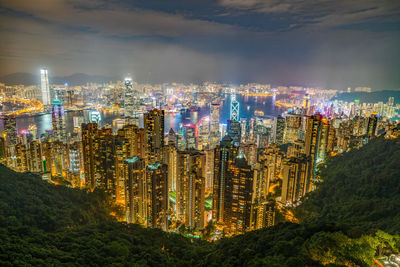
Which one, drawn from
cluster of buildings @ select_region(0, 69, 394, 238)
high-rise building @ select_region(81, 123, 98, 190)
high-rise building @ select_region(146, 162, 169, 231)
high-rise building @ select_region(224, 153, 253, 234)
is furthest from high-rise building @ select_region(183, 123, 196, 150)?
high-rise building @ select_region(146, 162, 169, 231)

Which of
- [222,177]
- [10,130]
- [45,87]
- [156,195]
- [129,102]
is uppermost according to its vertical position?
[45,87]

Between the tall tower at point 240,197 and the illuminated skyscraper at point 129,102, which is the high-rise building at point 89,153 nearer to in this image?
the tall tower at point 240,197

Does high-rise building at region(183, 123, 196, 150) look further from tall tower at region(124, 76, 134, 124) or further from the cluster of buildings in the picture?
tall tower at region(124, 76, 134, 124)

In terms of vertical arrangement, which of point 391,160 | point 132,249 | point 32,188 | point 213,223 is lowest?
point 213,223

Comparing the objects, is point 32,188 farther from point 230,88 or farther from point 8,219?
point 230,88

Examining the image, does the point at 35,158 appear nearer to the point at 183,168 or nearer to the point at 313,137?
the point at 183,168

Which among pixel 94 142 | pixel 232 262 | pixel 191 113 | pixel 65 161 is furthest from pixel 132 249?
pixel 191 113

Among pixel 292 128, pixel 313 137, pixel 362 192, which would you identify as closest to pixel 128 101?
pixel 292 128
